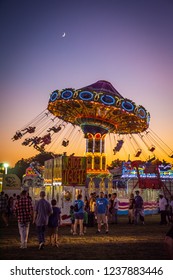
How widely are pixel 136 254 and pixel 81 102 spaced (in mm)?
22665

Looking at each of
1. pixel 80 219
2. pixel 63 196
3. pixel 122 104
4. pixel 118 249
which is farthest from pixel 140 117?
pixel 118 249

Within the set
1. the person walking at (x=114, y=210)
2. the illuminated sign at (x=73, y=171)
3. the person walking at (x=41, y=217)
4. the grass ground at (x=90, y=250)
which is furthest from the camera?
the person walking at (x=114, y=210)

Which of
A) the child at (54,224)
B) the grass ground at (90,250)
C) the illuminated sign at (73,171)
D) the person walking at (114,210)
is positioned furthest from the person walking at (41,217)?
the person walking at (114,210)

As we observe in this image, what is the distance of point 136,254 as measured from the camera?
8.86 metres

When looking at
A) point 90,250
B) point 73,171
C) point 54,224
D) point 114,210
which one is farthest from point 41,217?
point 114,210

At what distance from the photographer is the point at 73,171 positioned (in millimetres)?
18547

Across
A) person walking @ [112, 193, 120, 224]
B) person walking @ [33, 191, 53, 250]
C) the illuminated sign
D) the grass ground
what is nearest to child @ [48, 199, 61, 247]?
the grass ground

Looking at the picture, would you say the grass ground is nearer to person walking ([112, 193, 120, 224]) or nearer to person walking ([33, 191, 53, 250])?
person walking ([33, 191, 53, 250])

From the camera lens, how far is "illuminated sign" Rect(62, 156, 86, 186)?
1827 centimetres

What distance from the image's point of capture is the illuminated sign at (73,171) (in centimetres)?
1827

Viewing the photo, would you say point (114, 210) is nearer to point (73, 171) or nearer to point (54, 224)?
point (73, 171)

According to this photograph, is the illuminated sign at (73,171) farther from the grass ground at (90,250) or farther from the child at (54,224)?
the child at (54,224)
